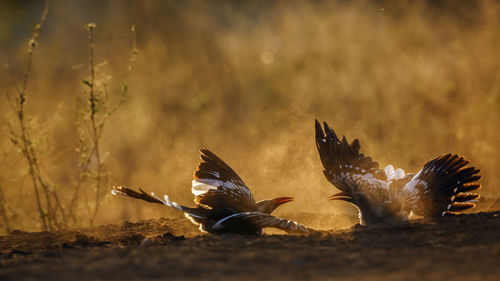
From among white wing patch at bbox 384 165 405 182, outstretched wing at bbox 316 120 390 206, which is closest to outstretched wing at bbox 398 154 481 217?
white wing patch at bbox 384 165 405 182

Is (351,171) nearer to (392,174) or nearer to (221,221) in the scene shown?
(392,174)

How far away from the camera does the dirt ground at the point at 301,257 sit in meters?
2.67

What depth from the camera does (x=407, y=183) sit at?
4.93 metres

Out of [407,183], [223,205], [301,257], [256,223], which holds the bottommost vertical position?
[301,257]

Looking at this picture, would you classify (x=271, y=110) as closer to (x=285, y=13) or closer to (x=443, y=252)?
(x=285, y=13)

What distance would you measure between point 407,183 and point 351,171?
582 mm

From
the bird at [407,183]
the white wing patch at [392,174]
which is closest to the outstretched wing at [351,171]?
the bird at [407,183]

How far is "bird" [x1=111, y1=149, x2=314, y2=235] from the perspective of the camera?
4246mm

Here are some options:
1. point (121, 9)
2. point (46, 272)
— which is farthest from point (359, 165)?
point (121, 9)

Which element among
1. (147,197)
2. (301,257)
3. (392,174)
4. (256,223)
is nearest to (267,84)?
(392,174)

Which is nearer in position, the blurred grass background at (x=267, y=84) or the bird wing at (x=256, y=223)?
the bird wing at (x=256, y=223)

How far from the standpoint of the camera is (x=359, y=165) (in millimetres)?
4801

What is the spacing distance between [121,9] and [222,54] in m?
1.93

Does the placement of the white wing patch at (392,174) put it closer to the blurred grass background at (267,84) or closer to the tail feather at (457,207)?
the tail feather at (457,207)
